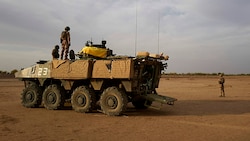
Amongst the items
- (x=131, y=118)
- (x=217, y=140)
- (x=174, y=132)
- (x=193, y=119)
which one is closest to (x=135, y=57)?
(x=131, y=118)

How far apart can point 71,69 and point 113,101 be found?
7.99ft

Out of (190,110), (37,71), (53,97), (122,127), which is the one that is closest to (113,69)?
(122,127)

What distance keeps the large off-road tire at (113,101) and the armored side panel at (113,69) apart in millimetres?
576

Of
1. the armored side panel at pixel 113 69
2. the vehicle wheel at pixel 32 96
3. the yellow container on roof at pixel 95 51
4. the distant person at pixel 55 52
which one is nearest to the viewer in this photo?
the armored side panel at pixel 113 69

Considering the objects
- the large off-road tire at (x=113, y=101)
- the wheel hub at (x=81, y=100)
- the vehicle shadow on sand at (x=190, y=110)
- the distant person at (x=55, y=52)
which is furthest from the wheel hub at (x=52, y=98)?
the vehicle shadow on sand at (x=190, y=110)

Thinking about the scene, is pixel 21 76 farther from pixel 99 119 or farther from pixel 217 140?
pixel 217 140

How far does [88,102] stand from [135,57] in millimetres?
2635

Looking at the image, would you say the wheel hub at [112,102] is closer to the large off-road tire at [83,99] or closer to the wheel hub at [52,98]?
the large off-road tire at [83,99]

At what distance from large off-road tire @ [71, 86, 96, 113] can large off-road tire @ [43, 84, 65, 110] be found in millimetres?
912

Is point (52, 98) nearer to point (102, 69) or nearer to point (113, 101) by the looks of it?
point (102, 69)

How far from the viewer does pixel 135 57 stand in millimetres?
12219

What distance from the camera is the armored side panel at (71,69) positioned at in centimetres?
1248

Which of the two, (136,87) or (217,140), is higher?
(136,87)

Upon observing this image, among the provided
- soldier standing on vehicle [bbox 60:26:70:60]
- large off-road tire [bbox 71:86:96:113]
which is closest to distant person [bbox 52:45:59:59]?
soldier standing on vehicle [bbox 60:26:70:60]
